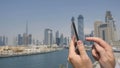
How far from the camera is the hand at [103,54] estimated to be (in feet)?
2.84

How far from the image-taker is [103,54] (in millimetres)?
876

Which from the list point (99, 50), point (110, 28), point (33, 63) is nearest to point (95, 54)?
point (99, 50)

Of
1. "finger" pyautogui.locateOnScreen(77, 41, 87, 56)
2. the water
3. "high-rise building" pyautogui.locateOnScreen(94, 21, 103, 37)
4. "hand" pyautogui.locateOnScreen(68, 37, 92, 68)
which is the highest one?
"high-rise building" pyautogui.locateOnScreen(94, 21, 103, 37)

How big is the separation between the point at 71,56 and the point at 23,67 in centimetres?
4416

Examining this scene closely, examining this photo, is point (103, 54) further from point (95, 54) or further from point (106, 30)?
point (106, 30)

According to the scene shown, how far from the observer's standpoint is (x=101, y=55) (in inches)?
34.7

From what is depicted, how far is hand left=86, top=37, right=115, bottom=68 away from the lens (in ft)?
2.84

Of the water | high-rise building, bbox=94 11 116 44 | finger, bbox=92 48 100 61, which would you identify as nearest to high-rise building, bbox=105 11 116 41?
high-rise building, bbox=94 11 116 44

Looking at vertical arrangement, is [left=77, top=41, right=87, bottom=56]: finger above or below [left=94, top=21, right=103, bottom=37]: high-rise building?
below

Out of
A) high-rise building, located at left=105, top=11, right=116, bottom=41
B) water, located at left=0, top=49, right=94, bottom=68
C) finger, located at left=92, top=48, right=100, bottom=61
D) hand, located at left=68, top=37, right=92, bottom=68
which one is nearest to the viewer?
hand, located at left=68, top=37, right=92, bottom=68

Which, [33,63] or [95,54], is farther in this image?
[33,63]

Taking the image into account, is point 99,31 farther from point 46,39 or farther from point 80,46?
point 80,46

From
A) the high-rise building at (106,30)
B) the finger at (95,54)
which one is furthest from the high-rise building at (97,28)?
the finger at (95,54)

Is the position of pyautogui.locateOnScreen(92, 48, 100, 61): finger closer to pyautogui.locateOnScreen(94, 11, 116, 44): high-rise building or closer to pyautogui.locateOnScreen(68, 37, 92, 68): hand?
pyautogui.locateOnScreen(68, 37, 92, 68): hand
